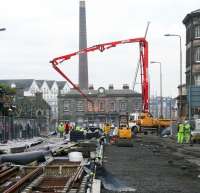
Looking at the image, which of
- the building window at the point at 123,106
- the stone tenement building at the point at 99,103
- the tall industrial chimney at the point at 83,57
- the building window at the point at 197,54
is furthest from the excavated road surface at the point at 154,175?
the building window at the point at 123,106

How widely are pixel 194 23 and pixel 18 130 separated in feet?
149

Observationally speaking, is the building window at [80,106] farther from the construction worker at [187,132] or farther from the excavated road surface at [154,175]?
the excavated road surface at [154,175]

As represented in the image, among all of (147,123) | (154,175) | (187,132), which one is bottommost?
(154,175)

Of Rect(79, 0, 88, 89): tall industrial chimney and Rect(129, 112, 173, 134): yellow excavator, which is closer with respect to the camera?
Rect(129, 112, 173, 134): yellow excavator

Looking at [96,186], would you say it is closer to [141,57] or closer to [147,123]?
[141,57]

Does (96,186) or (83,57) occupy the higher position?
(83,57)

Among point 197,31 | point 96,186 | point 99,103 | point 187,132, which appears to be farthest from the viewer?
point 99,103

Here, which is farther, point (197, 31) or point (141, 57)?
point (197, 31)

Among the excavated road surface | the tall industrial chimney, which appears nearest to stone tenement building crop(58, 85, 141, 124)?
the tall industrial chimney

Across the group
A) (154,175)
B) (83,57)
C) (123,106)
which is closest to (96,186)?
(154,175)

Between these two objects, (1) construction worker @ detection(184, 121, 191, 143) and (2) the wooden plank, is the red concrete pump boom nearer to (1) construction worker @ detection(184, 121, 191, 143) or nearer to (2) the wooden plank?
(1) construction worker @ detection(184, 121, 191, 143)

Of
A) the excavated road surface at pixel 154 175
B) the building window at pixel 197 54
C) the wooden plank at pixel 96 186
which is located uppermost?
the building window at pixel 197 54

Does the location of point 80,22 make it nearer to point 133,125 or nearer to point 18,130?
point 133,125

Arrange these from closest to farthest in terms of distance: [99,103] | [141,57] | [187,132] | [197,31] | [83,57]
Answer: [187,132]
[141,57]
[197,31]
[83,57]
[99,103]
